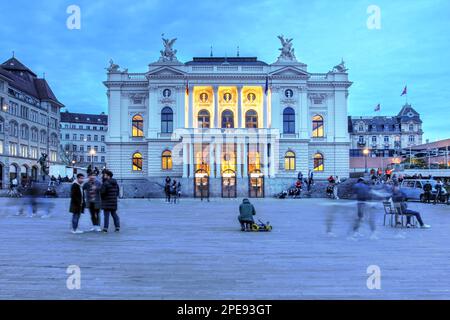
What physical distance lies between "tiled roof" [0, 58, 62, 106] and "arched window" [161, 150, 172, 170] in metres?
43.4

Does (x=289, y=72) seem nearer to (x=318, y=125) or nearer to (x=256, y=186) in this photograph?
(x=318, y=125)

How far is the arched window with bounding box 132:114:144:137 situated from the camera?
6588cm

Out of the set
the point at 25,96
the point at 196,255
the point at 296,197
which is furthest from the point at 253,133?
the point at 25,96

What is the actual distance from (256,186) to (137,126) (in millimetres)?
21210

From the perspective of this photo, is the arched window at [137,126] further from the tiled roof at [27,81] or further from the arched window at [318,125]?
the tiled roof at [27,81]

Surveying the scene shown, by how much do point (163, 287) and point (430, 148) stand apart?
274ft

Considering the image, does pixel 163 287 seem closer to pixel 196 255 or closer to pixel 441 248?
pixel 196 255

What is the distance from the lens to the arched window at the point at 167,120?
210 feet

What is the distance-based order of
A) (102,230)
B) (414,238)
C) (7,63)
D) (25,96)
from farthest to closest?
(7,63) < (25,96) < (102,230) < (414,238)

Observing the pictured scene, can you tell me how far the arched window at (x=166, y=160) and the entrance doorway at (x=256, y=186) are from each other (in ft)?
41.2

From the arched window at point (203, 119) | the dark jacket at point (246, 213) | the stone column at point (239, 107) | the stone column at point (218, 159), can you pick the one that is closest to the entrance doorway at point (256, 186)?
the stone column at point (218, 159)

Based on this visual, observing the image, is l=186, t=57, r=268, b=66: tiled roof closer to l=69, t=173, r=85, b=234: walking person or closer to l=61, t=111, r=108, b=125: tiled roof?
l=69, t=173, r=85, b=234: walking person

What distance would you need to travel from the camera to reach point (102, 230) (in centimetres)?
1656

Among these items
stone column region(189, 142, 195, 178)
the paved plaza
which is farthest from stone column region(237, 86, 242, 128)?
the paved plaza
